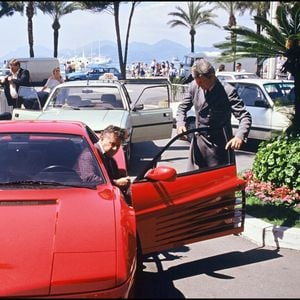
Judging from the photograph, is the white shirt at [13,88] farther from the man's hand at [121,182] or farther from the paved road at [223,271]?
the man's hand at [121,182]

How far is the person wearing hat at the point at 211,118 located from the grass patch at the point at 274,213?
1.21 meters

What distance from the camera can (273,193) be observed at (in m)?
6.81

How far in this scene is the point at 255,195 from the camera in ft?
22.8

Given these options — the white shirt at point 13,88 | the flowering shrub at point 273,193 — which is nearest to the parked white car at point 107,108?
the white shirt at point 13,88

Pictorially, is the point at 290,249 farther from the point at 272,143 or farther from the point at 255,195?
the point at 272,143

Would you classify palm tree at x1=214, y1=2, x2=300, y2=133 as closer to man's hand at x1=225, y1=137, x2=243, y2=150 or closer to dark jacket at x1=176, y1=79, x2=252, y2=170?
dark jacket at x1=176, y1=79, x2=252, y2=170

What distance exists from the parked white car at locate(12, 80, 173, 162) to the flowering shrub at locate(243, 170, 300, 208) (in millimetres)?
2422

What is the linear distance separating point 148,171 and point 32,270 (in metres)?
1.77

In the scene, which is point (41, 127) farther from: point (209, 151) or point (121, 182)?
point (209, 151)

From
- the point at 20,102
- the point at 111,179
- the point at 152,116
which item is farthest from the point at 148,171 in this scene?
the point at 20,102

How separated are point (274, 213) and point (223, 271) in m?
1.61

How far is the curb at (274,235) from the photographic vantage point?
18.2 feet

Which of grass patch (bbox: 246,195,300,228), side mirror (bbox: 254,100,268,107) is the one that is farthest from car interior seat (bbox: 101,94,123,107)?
grass patch (bbox: 246,195,300,228)

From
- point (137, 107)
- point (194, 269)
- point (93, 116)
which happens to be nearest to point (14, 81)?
point (137, 107)
